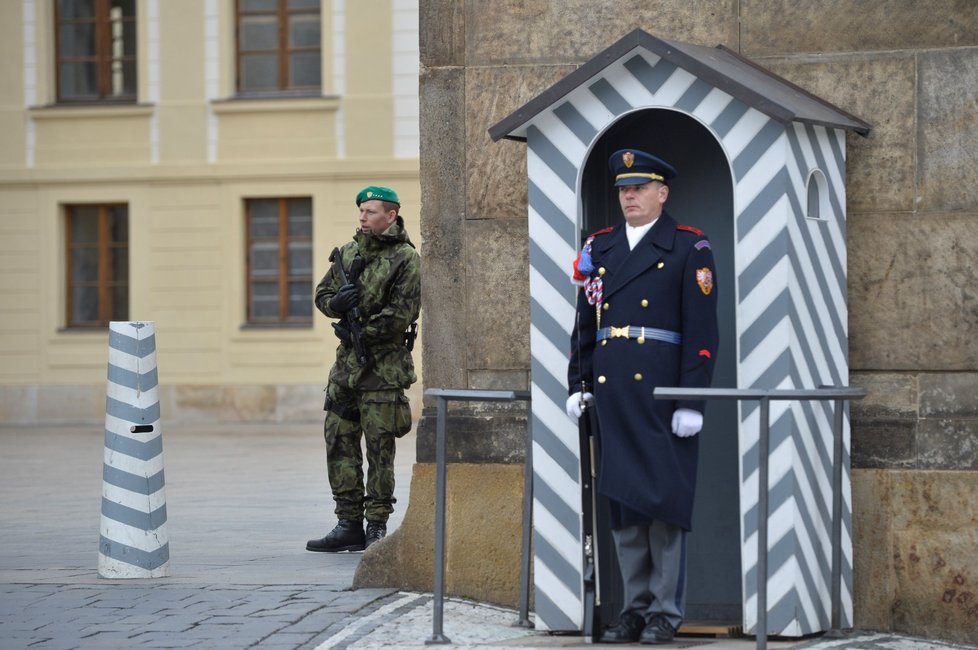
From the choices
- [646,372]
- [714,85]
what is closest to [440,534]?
[646,372]

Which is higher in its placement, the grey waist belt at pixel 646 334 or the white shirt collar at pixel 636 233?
the white shirt collar at pixel 636 233

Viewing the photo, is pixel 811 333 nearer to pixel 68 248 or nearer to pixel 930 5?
pixel 930 5

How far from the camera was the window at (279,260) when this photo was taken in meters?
26.7

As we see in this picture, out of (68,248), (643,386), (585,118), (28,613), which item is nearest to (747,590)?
(643,386)

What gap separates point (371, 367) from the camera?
32.5 ft

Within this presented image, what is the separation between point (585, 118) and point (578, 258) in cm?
57

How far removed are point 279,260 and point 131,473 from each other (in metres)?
18.0

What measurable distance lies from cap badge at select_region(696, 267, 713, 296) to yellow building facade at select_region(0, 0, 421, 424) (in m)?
18.9

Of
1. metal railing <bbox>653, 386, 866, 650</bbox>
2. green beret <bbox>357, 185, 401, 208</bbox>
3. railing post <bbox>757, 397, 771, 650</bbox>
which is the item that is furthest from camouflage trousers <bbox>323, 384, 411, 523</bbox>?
railing post <bbox>757, 397, 771, 650</bbox>

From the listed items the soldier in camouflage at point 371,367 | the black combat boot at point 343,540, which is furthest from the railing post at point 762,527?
the black combat boot at point 343,540

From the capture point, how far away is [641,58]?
7117 mm

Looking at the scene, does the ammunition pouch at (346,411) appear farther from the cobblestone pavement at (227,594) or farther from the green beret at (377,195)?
the green beret at (377,195)

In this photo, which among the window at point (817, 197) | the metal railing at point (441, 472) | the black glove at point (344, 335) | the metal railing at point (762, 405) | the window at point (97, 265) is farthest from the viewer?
the window at point (97, 265)

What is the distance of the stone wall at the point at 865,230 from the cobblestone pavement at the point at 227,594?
0.46 metres
